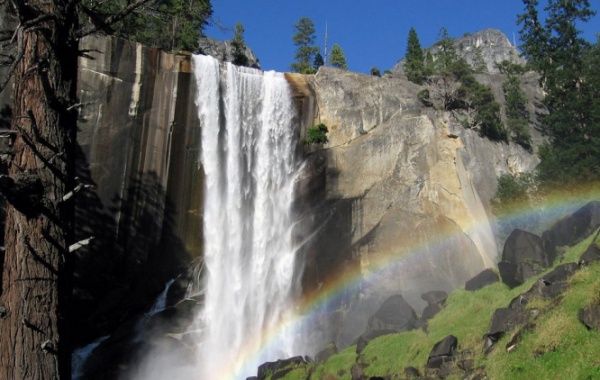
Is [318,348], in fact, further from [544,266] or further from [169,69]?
[169,69]

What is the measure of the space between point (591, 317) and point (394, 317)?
35.8 feet

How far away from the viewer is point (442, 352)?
15.8 meters

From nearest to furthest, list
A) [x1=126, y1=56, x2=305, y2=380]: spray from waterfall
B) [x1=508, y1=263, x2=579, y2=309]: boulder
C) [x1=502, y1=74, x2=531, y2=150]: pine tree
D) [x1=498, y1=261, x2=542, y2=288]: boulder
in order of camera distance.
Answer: [x1=508, y1=263, x2=579, y2=309]: boulder, [x1=498, y1=261, x2=542, y2=288]: boulder, [x1=126, y1=56, x2=305, y2=380]: spray from waterfall, [x1=502, y1=74, x2=531, y2=150]: pine tree

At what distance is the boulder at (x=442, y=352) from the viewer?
1552 centimetres

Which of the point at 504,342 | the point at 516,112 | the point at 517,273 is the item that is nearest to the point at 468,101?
the point at 516,112

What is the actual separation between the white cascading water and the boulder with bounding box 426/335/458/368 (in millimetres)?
9555

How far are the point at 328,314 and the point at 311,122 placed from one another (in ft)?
33.1

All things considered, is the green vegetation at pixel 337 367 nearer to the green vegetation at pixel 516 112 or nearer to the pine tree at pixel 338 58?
the green vegetation at pixel 516 112

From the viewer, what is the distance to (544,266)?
65.1 feet

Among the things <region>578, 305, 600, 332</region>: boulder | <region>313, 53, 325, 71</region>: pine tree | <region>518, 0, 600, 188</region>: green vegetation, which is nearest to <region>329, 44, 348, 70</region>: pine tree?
<region>313, 53, 325, 71</region>: pine tree

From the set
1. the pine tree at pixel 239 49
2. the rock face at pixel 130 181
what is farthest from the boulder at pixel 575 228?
the pine tree at pixel 239 49

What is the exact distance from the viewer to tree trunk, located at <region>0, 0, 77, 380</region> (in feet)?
13.2

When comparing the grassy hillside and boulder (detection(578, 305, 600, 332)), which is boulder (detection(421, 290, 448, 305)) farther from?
boulder (detection(578, 305, 600, 332))

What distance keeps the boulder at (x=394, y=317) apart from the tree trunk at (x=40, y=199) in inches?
717
